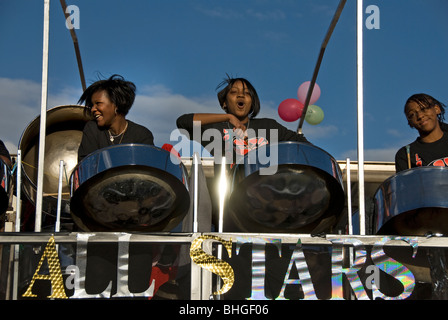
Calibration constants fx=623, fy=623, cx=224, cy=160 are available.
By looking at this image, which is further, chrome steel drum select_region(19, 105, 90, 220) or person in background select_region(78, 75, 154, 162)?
chrome steel drum select_region(19, 105, 90, 220)

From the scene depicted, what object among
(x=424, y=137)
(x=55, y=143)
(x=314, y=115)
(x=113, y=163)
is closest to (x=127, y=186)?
(x=113, y=163)

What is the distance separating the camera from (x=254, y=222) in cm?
196

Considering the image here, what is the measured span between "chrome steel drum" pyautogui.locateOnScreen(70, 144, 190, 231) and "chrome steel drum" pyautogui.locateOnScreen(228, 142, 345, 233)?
182 millimetres

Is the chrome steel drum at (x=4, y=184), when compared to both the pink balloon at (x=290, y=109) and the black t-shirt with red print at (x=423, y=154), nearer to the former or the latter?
the black t-shirt with red print at (x=423, y=154)

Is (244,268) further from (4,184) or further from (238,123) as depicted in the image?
(4,184)


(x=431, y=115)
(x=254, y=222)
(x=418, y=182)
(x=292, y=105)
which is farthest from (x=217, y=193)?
(x=292, y=105)

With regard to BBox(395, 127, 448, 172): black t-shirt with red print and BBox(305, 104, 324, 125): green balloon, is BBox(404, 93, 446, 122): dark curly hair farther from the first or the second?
BBox(305, 104, 324, 125): green balloon

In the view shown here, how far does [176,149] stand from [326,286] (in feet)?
2.24

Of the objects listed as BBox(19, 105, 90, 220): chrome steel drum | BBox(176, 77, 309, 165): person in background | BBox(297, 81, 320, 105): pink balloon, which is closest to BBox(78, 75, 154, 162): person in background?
BBox(176, 77, 309, 165): person in background

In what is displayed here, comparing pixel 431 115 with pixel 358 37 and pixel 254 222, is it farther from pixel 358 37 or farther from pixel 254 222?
pixel 254 222

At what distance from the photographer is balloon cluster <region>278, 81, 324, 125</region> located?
3574 millimetres

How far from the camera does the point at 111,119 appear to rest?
7.55 ft

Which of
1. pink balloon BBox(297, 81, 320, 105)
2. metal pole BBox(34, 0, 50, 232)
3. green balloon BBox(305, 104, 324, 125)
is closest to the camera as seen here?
metal pole BBox(34, 0, 50, 232)
